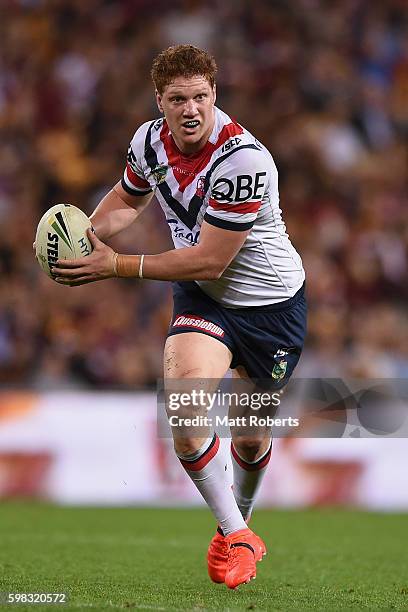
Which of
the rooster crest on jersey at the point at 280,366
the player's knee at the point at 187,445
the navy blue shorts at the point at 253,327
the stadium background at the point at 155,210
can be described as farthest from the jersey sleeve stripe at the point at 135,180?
the stadium background at the point at 155,210

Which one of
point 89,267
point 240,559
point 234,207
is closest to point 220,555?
point 240,559

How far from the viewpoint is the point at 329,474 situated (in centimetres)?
1057

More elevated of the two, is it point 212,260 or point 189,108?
point 189,108

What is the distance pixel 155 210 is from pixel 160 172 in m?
6.83

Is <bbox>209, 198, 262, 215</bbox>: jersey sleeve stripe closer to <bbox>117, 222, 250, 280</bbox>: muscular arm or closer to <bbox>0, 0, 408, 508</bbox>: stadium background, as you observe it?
<bbox>117, 222, 250, 280</bbox>: muscular arm

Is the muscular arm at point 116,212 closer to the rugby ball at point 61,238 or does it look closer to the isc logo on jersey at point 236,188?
the rugby ball at point 61,238

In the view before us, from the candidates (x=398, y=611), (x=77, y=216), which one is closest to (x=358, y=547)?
(x=398, y=611)

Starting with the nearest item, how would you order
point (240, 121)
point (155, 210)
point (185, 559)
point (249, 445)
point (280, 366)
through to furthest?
point (280, 366), point (249, 445), point (185, 559), point (155, 210), point (240, 121)

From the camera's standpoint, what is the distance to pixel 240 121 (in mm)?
12859

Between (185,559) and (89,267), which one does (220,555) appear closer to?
(185,559)

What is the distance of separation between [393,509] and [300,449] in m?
1.07

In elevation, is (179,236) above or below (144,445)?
above

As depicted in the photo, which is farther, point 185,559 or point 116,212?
point 185,559

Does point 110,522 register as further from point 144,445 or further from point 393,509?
point 393,509
